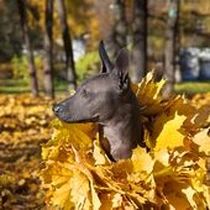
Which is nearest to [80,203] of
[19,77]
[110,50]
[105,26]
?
[110,50]

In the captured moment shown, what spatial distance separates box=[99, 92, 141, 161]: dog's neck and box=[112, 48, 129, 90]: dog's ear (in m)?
0.09

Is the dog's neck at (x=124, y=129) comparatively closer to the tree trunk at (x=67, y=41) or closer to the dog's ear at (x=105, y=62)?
the dog's ear at (x=105, y=62)

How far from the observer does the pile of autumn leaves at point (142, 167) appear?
17.1ft

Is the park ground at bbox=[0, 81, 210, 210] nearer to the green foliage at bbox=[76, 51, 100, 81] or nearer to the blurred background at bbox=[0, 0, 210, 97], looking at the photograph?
the blurred background at bbox=[0, 0, 210, 97]

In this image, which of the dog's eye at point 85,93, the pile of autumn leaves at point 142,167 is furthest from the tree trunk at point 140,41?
the dog's eye at point 85,93

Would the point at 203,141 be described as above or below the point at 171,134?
below

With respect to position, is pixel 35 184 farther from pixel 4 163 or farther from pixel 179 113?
pixel 179 113

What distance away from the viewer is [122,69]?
5.05 m

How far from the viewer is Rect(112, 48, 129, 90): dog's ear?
5.04 meters

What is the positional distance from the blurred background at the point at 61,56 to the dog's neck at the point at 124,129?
1075 mm

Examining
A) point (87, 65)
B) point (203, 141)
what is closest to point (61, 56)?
point (87, 65)

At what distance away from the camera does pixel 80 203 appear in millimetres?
5254

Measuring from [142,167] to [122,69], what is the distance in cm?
63

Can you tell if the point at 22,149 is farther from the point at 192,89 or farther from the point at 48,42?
the point at 192,89
